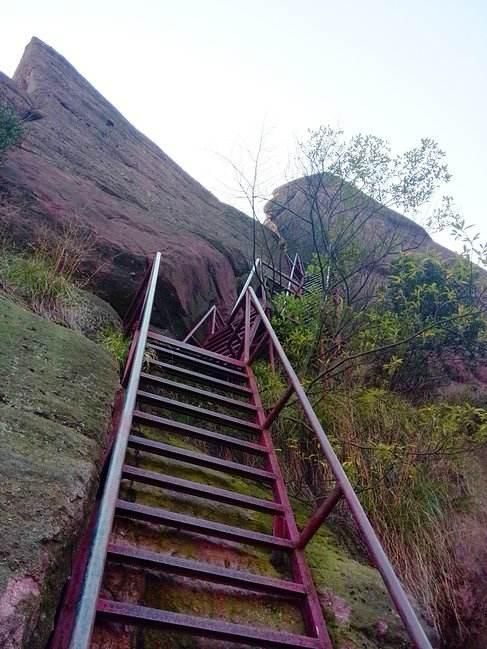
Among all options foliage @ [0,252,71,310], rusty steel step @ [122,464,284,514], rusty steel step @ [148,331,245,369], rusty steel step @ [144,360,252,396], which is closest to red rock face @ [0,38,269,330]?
foliage @ [0,252,71,310]

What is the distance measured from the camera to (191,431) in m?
3.21

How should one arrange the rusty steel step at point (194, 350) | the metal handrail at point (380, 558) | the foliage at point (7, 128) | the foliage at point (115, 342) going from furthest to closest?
the foliage at point (7, 128) → the rusty steel step at point (194, 350) → the foliage at point (115, 342) → the metal handrail at point (380, 558)

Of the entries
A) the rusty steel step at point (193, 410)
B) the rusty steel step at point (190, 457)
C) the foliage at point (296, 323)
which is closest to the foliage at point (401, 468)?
the foliage at point (296, 323)

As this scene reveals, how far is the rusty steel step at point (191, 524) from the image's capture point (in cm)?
241

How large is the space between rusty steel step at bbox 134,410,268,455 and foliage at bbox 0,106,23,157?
345cm

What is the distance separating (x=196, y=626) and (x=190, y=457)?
1.12m

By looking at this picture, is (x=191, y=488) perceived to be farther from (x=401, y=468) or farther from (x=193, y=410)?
(x=401, y=468)

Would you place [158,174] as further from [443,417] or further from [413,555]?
[413,555]

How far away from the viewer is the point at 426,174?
6.62 metres

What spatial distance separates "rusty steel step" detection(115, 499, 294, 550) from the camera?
241cm

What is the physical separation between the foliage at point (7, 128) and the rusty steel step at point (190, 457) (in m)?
3.64

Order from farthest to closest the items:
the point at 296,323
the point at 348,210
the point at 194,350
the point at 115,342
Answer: the point at 348,210 → the point at 296,323 → the point at 194,350 → the point at 115,342

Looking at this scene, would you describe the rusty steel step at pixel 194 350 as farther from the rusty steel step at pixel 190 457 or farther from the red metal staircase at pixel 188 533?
the rusty steel step at pixel 190 457

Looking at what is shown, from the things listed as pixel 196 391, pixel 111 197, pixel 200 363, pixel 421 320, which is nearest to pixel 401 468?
pixel 196 391
